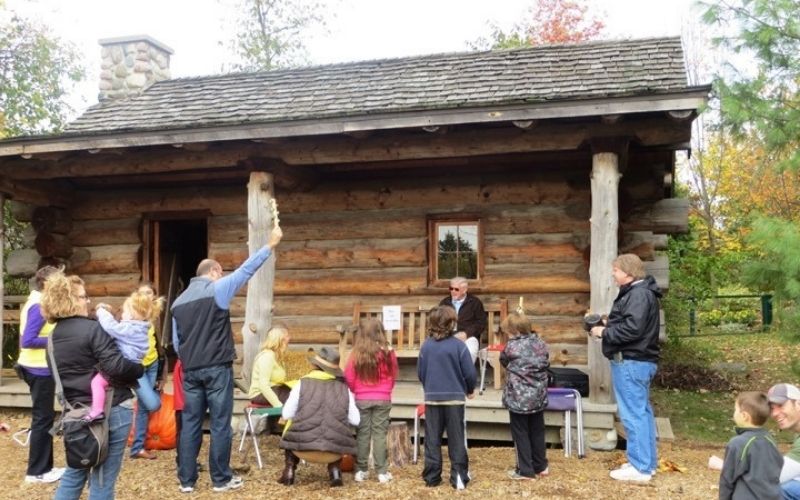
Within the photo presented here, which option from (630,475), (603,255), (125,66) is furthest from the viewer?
(125,66)

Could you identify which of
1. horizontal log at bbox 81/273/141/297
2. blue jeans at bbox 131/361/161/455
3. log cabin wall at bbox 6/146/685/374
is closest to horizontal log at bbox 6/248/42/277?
horizontal log at bbox 81/273/141/297

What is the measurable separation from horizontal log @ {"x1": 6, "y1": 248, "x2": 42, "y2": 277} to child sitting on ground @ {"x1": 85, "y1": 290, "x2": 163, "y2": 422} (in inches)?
226

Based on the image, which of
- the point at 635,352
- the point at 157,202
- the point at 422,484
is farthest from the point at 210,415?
the point at 157,202

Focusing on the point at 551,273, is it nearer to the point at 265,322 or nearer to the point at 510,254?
the point at 510,254

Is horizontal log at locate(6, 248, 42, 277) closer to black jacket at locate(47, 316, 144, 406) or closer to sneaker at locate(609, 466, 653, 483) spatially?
black jacket at locate(47, 316, 144, 406)

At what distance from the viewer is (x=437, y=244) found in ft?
31.1

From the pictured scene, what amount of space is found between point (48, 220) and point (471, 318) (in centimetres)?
658

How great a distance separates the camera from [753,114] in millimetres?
7047

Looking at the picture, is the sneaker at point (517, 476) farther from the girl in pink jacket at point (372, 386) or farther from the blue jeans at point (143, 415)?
the blue jeans at point (143, 415)

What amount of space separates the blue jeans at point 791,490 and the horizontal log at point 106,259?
9025 mm

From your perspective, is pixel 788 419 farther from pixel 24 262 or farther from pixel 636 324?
pixel 24 262

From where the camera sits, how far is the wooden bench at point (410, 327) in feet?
29.0

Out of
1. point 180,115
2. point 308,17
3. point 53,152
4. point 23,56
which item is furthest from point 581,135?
point 308,17

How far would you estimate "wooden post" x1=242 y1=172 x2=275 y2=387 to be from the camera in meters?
7.77
